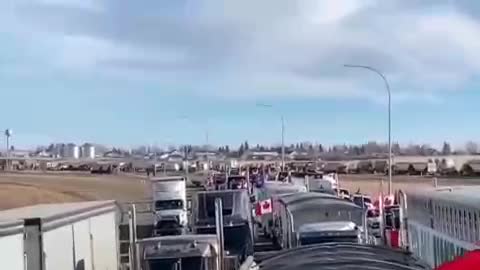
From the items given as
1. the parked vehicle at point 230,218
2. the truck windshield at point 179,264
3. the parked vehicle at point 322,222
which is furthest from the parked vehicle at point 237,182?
the truck windshield at point 179,264

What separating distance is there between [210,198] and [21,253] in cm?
2326

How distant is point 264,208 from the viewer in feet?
145

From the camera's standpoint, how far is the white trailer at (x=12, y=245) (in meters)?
12.3

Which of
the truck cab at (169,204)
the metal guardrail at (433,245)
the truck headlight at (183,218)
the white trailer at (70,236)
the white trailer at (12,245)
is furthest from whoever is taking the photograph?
the truck headlight at (183,218)

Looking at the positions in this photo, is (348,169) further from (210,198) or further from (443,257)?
(443,257)

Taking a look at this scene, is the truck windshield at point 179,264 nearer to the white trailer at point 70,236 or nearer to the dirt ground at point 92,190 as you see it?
the white trailer at point 70,236

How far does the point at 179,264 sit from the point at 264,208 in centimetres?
2328

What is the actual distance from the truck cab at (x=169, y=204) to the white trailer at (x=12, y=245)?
27.9 metres

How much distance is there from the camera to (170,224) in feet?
145

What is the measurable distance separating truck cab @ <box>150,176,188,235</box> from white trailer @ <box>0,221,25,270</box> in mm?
27896

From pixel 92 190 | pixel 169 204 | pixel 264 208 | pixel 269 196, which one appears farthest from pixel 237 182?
pixel 92 190

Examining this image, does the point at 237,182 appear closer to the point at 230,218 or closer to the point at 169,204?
the point at 169,204

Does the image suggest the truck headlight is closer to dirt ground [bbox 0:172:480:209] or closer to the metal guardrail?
dirt ground [bbox 0:172:480:209]

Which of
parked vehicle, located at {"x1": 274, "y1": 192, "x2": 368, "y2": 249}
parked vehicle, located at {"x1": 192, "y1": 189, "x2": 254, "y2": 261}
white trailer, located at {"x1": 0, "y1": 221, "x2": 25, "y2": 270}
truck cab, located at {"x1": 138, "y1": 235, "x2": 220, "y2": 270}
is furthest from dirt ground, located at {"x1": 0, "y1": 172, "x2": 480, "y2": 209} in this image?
white trailer, located at {"x1": 0, "y1": 221, "x2": 25, "y2": 270}
